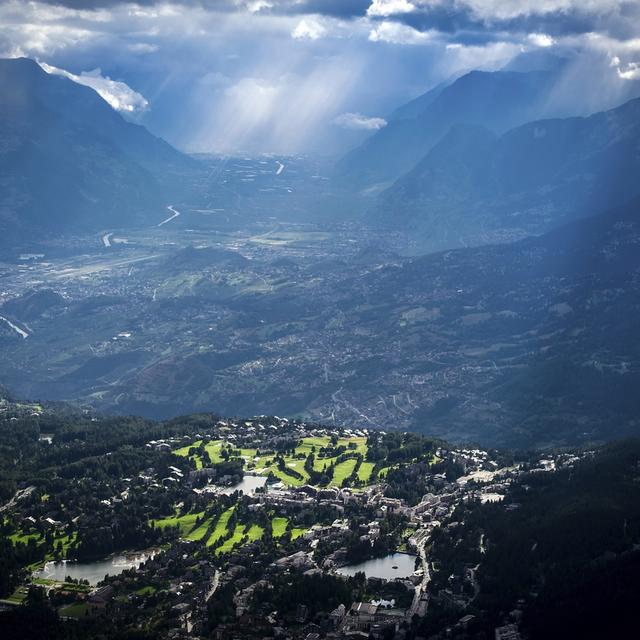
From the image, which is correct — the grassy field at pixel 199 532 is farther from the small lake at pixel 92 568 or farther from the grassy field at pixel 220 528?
the small lake at pixel 92 568

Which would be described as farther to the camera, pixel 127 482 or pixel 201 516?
pixel 127 482

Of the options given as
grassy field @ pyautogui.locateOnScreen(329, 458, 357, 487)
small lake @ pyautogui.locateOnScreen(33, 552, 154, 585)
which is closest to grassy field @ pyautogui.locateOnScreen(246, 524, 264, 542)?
small lake @ pyautogui.locateOnScreen(33, 552, 154, 585)

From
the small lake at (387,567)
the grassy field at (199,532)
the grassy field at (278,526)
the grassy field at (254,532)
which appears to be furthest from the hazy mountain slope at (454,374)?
the small lake at (387,567)

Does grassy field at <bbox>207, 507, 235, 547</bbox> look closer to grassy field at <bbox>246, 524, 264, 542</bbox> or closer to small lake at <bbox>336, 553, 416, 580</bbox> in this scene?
grassy field at <bbox>246, 524, 264, 542</bbox>

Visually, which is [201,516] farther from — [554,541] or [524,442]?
[524,442]

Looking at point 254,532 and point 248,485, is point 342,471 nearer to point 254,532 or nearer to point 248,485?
point 248,485

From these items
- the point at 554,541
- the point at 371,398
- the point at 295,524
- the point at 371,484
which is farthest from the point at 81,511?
the point at 371,398

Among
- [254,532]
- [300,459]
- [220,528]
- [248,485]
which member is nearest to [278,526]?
[254,532]
